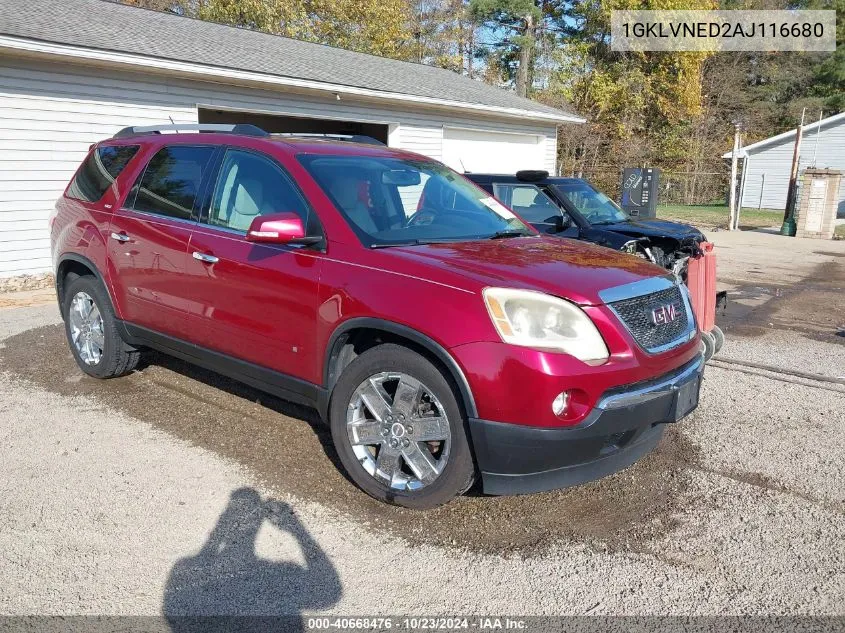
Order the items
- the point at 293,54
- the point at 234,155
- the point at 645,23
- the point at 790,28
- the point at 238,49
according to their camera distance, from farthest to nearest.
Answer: the point at 790,28, the point at 645,23, the point at 293,54, the point at 238,49, the point at 234,155

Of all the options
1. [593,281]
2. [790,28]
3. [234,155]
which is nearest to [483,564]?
[593,281]

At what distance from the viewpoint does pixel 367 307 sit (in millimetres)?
3502

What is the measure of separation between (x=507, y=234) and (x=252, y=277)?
5.20 ft

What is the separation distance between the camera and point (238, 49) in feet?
43.9

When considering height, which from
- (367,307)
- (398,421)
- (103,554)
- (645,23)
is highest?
(645,23)

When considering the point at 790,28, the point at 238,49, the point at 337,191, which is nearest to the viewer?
the point at 337,191

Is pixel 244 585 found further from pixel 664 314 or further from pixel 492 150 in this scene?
pixel 492 150

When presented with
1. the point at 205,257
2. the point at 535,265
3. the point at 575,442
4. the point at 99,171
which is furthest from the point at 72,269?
the point at 575,442

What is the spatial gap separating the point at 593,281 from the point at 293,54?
43.5 feet

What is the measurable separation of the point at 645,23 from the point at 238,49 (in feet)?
91.5

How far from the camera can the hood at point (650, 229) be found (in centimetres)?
795

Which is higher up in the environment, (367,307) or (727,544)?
(367,307)

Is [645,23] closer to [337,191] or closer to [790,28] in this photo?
[790,28]

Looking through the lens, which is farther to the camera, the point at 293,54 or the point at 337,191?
the point at 293,54
